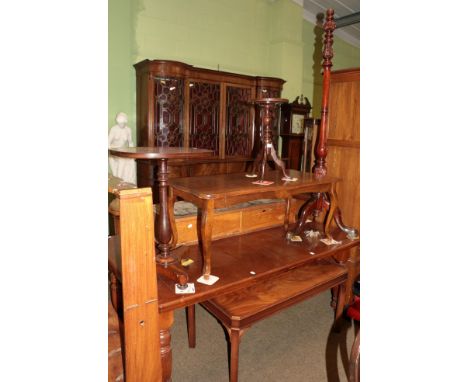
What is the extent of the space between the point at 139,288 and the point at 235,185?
29.6 inches

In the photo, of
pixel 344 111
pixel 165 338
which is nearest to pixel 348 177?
pixel 344 111

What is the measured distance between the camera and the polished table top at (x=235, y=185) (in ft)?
Answer: 5.24

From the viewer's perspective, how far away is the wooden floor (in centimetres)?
152

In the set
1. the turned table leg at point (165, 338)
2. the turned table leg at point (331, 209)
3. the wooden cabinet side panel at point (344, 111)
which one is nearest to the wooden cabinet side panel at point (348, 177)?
the wooden cabinet side panel at point (344, 111)

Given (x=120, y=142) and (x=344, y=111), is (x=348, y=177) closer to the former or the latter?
(x=344, y=111)

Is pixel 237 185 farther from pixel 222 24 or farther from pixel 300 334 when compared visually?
pixel 222 24

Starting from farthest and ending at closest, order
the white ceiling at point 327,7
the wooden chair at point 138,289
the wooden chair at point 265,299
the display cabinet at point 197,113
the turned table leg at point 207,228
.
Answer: the white ceiling at point 327,7
the display cabinet at point 197,113
the wooden chair at point 265,299
the turned table leg at point 207,228
the wooden chair at point 138,289

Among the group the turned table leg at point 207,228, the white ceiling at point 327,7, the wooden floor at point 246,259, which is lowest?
the wooden floor at point 246,259

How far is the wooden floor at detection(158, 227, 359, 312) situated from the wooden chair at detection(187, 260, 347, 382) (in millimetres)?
192

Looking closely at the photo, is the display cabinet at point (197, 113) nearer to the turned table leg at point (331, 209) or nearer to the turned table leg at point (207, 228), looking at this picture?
the turned table leg at point (331, 209)

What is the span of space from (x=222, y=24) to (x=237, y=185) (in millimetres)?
4373

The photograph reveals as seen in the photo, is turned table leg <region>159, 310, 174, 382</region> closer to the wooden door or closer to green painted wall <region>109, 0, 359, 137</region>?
the wooden door

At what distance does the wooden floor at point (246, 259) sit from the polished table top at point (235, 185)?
16.2 inches
